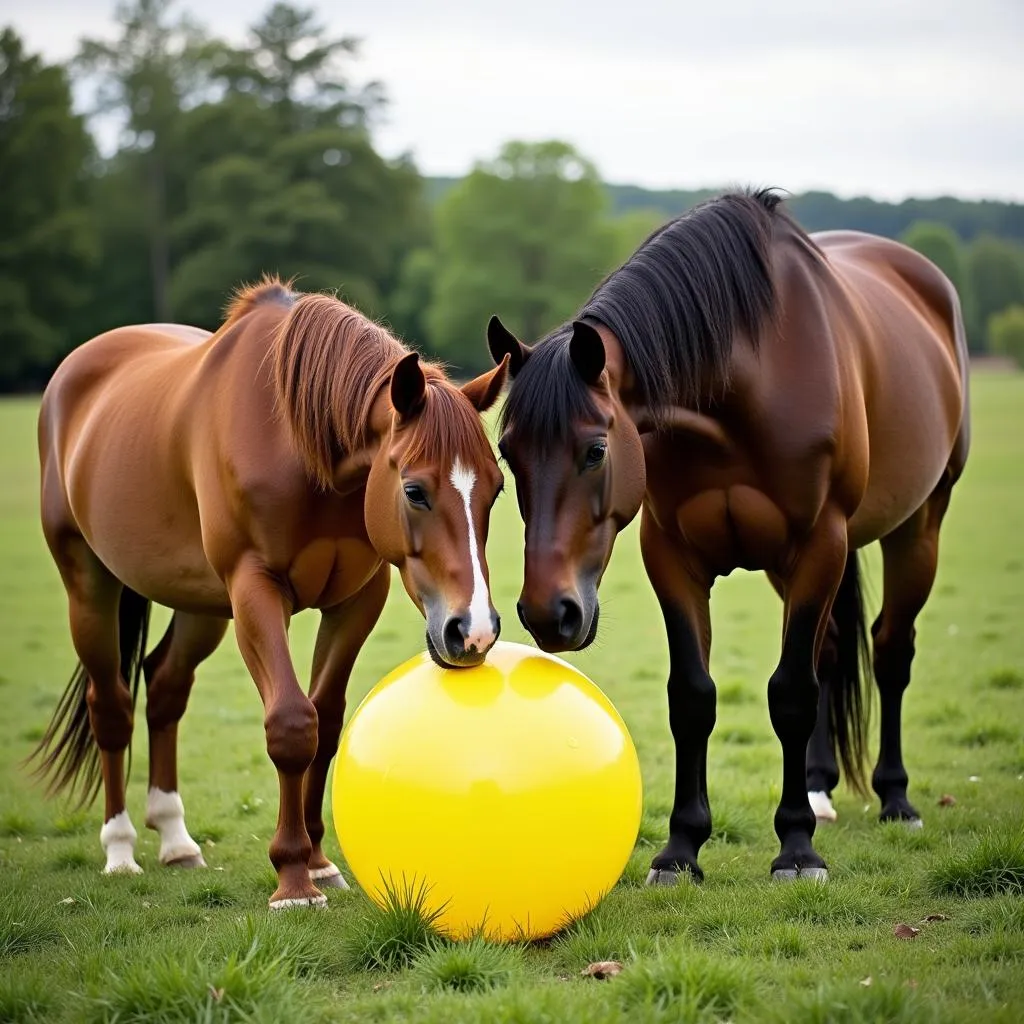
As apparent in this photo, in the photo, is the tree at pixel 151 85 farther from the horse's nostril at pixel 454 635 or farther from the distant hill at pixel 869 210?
the horse's nostril at pixel 454 635

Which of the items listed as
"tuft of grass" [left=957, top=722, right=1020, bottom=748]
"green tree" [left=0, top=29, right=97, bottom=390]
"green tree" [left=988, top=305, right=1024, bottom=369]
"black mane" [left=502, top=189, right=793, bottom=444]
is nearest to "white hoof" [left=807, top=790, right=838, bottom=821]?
"tuft of grass" [left=957, top=722, right=1020, bottom=748]

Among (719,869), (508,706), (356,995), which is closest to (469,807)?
(508,706)

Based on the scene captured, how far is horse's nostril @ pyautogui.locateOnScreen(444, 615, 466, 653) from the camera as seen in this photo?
422cm

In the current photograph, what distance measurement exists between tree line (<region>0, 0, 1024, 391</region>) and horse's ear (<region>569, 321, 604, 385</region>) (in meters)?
45.6

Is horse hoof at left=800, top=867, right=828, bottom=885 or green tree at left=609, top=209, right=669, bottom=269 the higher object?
green tree at left=609, top=209, right=669, bottom=269

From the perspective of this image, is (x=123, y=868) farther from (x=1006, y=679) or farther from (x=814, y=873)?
(x=1006, y=679)

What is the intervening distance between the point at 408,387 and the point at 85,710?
11.1ft

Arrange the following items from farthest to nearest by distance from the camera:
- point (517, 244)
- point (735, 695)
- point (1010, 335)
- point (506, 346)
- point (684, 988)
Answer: point (517, 244)
point (1010, 335)
point (735, 695)
point (506, 346)
point (684, 988)

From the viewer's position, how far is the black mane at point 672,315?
453 centimetres

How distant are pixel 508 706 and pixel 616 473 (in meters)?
0.97

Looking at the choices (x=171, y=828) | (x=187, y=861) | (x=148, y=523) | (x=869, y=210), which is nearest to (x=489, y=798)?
(x=148, y=523)

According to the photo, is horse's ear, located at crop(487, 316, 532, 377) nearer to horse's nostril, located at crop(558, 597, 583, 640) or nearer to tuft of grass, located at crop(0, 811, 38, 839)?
horse's nostril, located at crop(558, 597, 583, 640)

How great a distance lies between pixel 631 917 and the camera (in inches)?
185

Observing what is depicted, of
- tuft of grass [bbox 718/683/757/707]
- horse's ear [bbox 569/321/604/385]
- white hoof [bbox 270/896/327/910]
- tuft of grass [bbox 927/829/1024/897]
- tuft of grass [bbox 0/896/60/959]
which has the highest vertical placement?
horse's ear [bbox 569/321/604/385]
